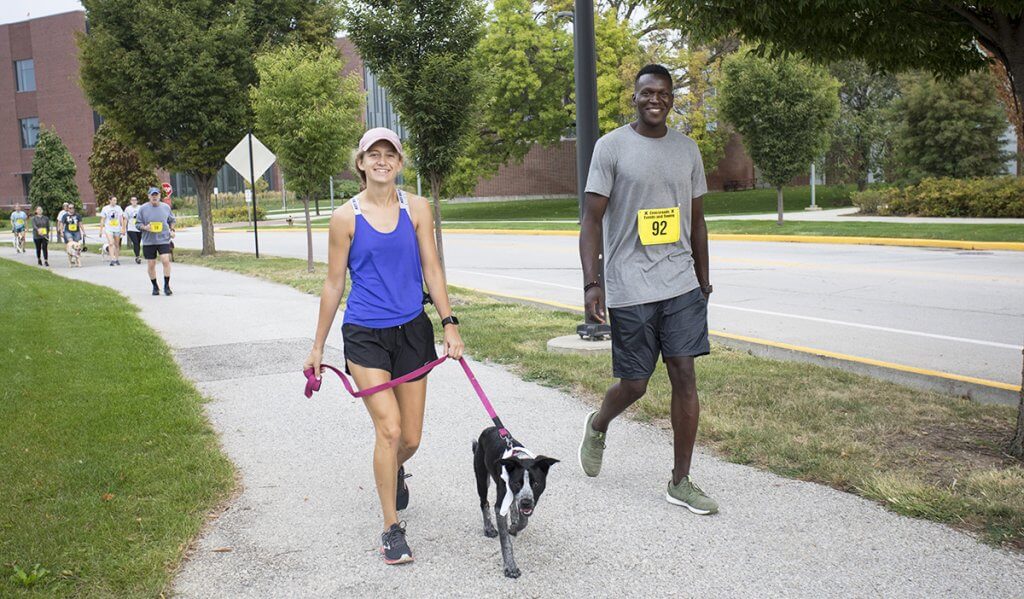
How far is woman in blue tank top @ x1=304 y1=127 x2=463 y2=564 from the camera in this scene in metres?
4.09

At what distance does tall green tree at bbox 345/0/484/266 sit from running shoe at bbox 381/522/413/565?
8.76 metres

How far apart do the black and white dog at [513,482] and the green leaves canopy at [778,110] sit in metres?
22.3

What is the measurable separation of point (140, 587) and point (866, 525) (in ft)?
10.2

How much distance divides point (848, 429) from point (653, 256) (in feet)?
6.61

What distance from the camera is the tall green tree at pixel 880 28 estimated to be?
539 cm

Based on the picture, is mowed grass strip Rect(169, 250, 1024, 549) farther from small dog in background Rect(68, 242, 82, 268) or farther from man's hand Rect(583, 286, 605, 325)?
small dog in background Rect(68, 242, 82, 268)

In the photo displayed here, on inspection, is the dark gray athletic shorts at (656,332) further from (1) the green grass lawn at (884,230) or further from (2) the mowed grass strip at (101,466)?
(1) the green grass lawn at (884,230)

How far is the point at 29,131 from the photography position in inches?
2783

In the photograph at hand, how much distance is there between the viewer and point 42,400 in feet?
23.9

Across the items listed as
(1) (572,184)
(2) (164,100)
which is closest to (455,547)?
(2) (164,100)

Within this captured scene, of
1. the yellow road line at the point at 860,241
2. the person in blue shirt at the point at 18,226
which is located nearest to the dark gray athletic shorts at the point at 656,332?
the yellow road line at the point at 860,241

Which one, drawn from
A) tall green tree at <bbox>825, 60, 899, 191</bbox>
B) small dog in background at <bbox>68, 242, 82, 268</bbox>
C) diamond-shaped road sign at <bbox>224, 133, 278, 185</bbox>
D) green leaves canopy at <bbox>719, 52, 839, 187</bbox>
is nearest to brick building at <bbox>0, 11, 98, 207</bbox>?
small dog in background at <bbox>68, 242, 82, 268</bbox>

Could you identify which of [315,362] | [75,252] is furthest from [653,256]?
[75,252]

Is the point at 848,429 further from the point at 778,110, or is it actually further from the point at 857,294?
the point at 778,110
